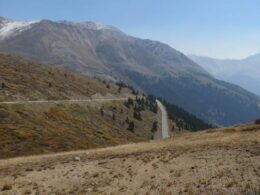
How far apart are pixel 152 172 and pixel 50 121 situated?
88.2m

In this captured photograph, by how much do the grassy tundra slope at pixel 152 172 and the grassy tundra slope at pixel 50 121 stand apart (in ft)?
120

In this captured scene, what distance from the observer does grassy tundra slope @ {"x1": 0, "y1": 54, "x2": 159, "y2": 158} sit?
3548 inches

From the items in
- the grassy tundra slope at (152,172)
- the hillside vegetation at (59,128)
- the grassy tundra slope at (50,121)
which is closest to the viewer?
the grassy tundra slope at (152,172)

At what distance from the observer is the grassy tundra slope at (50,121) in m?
A: 90.1

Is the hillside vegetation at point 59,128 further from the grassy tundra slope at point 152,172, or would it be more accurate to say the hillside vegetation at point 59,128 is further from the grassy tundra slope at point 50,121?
the grassy tundra slope at point 152,172

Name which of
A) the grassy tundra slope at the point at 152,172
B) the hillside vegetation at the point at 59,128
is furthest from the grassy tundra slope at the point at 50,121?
the grassy tundra slope at the point at 152,172

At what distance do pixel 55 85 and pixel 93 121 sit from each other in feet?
160

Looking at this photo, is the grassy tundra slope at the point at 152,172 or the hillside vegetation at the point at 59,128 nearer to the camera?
the grassy tundra slope at the point at 152,172

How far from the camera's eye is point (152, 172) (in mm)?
36938

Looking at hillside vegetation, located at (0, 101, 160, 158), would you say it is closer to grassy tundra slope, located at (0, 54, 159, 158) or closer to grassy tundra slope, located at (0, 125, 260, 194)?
grassy tundra slope, located at (0, 54, 159, 158)

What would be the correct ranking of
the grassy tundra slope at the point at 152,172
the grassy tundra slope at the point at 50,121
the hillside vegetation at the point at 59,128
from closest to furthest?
the grassy tundra slope at the point at 152,172 < the hillside vegetation at the point at 59,128 < the grassy tundra slope at the point at 50,121

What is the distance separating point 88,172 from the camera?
3916 centimetres

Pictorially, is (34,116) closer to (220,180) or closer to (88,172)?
(88,172)

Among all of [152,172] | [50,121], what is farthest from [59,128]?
[152,172]
